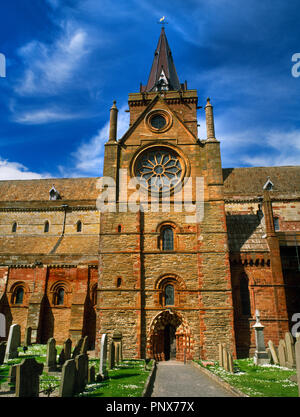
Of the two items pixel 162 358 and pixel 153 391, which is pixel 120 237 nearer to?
pixel 162 358

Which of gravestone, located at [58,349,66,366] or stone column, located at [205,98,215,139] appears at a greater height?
stone column, located at [205,98,215,139]

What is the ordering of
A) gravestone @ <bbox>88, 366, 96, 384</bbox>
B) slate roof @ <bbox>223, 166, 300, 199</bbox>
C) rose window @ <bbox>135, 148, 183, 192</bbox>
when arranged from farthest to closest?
slate roof @ <bbox>223, 166, 300, 199</bbox> → rose window @ <bbox>135, 148, 183, 192</bbox> → gravestone @ <bbox>88, 366, 96, 384</bbox>

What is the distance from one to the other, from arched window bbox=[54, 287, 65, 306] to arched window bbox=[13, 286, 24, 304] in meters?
2.83

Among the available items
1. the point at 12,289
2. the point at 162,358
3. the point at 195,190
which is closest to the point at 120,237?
the point at 195,190

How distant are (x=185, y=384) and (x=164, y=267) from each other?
8860 mm

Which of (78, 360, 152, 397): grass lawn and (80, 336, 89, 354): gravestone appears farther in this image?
(80, 336, 89, 354): gravestone

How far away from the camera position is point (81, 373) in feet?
35.6

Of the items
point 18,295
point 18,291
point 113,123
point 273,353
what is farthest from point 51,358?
point 113,123

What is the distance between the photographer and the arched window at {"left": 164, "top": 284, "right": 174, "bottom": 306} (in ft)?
66.1

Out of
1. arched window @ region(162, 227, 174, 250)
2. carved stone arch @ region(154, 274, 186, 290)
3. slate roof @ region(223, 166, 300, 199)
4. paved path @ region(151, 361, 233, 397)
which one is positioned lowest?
paved path @ region(151, 361, 233, 397)

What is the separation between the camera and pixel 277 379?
12430mm

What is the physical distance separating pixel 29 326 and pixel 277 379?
1695cm

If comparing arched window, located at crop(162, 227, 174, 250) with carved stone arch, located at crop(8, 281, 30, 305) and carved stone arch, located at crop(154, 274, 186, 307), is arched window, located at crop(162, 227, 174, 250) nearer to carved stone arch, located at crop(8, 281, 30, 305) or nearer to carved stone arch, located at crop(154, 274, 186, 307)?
carved stone arch, located at crop(154, 274, 186, 307)

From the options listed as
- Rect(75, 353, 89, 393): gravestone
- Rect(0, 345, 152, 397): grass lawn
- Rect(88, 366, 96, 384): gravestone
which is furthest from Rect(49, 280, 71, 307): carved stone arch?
Rect(75, 353, 89, 393): gravestone
